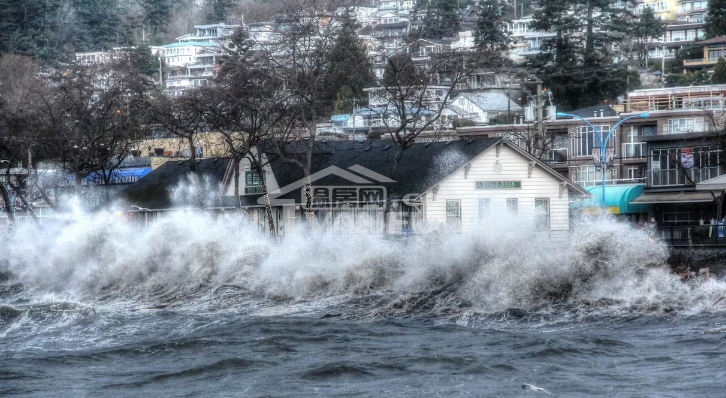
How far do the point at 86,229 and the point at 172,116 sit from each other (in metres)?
9.31

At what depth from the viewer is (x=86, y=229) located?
43.0 metres

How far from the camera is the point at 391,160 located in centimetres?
4756

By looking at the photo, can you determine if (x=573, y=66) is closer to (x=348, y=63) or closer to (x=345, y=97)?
(x=345, y=97)

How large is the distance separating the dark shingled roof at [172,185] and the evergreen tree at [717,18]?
64.8 m

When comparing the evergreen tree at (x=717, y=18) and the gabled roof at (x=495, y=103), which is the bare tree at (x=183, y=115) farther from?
the evergreen tree at (x=717, y=18)

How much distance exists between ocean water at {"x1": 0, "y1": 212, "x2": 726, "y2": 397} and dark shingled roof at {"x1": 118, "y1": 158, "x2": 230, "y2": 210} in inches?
587

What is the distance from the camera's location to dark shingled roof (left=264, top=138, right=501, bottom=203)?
45.8 m

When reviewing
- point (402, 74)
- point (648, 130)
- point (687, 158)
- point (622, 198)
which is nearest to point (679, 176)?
point (687, 158)

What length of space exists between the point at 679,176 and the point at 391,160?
705 inches

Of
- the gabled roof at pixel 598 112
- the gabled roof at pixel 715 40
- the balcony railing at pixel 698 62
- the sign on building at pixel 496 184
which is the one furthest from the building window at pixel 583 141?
the balcony railing at pixel 698 62

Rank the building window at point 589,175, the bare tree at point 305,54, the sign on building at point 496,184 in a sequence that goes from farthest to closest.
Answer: the building window at point 589,175
the sign on building at point 496,184
the bare tree at point 305,54

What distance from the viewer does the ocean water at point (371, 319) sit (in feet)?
58.6

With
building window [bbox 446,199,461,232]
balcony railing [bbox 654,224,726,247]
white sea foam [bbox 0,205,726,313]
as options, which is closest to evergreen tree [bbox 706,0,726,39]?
balcony railing [bbox 654,224,726,247]

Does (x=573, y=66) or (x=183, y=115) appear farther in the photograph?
(x=573, y=66)
